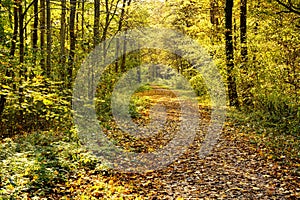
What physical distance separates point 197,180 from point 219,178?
1.52ft

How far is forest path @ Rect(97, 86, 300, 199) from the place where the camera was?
232 inches

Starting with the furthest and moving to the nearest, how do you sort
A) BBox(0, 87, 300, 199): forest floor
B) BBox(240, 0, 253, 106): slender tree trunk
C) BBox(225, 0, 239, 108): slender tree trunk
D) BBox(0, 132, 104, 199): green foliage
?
BBox(225, 0, 239, 108): slender tree trunk, BBox(240, 0, 253, 106): slender tree trunk, BBox(0, 87, 300, 199): forest floor, BBox(0, 132, 104, 199): green foliage

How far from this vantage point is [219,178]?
669cm

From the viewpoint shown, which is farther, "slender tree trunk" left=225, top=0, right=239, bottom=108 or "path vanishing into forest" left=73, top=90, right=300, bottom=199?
"slender tree trunk" left=225, top=0, right=239, bottom=108

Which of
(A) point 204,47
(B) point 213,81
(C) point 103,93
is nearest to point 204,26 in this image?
(A) point 204,47

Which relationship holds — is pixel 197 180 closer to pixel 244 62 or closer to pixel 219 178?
pixel 219 178

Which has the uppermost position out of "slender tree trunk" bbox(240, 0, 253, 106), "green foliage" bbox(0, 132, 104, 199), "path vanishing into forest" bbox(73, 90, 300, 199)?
"slender tree trunk" bbox(240, 0, 253, 106)

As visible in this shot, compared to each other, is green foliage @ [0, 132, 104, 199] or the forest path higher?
green foliage @ [0, 132, 104, 199]

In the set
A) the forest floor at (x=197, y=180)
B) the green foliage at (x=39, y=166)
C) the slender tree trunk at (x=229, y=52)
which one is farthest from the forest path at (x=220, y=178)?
the slender tree trunk at (x=229, y=52)

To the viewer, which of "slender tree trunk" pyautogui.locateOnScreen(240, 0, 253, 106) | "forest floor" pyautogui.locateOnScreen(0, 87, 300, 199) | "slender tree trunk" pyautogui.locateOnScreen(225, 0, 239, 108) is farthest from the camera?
A: "slender tree trunk" pyautogui.locateOnScreen(225, 0, 239, 108)

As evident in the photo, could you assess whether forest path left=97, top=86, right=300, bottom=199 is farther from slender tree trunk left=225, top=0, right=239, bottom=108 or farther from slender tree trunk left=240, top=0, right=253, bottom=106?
slender tree trunk left=225, top=0, right=239, bottom=108

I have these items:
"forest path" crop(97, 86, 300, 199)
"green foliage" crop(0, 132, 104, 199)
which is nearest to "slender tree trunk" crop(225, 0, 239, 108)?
"forest path" crop(97, 86, 300, 199)

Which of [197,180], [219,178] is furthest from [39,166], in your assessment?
[219,178]

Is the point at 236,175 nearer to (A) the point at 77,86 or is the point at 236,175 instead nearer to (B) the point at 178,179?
(B) the point at 178,179
